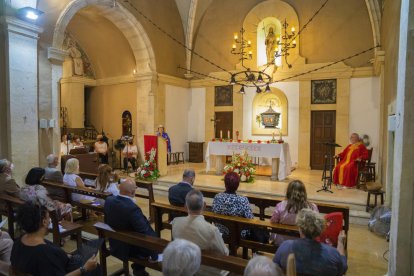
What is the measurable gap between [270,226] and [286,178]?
5.75m

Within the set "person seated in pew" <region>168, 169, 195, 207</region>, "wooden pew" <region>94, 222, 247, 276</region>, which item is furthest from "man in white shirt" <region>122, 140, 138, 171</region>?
"wooden pew" <region>94, 222, 247, 276</region>

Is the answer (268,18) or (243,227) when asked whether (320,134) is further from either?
(243,227)

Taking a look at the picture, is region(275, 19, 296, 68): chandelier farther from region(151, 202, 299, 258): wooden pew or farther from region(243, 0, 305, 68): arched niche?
region(151, 202, 299, 258): wooden pew

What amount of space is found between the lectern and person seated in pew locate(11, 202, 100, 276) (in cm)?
628

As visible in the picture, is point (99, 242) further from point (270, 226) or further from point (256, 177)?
point (256, 177)

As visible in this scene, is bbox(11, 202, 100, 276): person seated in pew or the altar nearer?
bbox(11, 202, 100, 276): person seated in pew

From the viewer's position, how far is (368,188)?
5535 mm

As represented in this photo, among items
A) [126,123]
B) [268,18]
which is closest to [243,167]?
[126,123]

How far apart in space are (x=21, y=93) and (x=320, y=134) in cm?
884

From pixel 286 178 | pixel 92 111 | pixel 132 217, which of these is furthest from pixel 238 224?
pixel 92 111

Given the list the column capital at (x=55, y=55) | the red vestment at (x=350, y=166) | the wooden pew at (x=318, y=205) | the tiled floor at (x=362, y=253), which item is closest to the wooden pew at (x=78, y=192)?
the tiled floor at (x=362, y=253)

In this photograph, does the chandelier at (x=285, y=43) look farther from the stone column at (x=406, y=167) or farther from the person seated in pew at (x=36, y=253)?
the person seated in pew at (x=36, y=253)

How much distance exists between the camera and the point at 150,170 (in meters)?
8.41

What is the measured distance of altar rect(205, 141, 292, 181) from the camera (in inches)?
320
